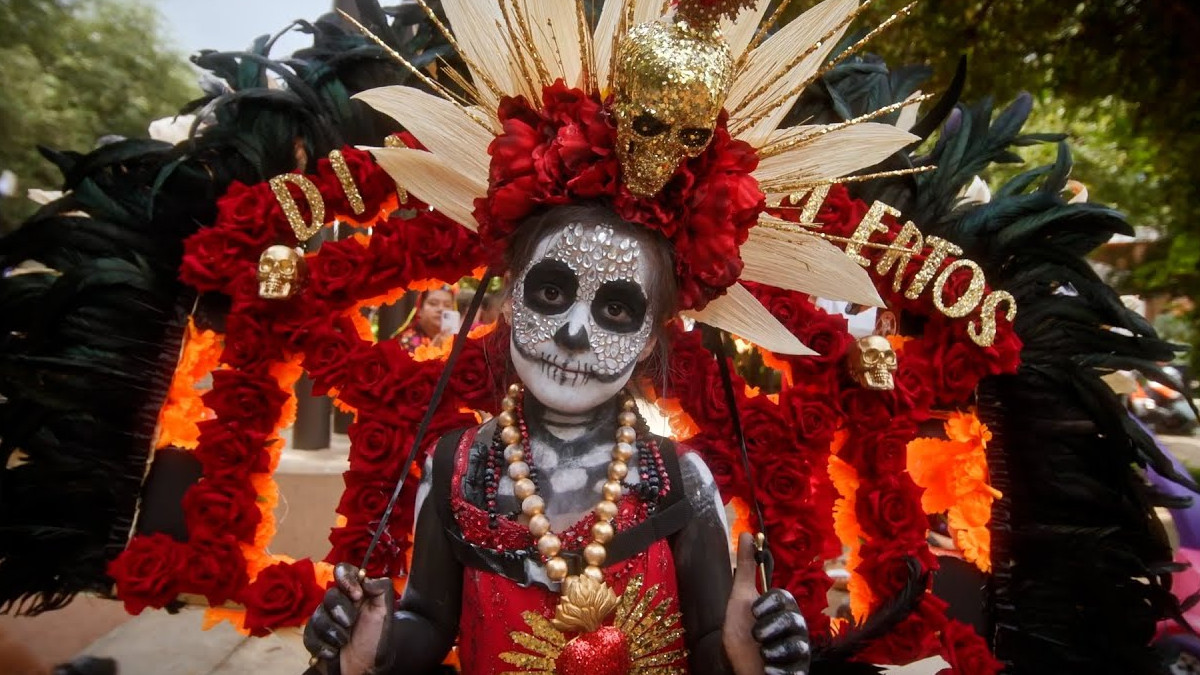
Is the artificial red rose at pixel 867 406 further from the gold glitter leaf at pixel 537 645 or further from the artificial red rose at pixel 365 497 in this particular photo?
the artificial red rose at pixel 365 497

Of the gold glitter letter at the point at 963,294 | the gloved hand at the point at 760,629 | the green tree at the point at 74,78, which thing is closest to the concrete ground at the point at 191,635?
the gold glitter letter at the point at 963,294

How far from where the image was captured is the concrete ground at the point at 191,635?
8.93 feet

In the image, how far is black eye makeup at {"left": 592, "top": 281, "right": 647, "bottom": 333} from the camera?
4.45 feet

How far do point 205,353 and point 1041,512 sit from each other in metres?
2.36

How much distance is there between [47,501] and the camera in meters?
1.84

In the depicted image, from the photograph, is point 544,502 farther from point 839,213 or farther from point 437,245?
point 839,213

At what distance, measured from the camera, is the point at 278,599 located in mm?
1762

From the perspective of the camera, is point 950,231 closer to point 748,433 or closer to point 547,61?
point 748,433

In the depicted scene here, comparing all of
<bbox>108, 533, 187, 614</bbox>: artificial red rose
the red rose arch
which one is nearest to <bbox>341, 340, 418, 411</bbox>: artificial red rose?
the red rose arch

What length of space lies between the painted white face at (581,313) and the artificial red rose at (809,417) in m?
0.67

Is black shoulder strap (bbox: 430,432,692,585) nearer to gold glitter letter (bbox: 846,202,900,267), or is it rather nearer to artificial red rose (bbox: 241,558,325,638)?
artificial red rose (bbox: 241,558,325,638)

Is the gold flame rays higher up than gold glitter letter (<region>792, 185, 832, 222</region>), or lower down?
lower down

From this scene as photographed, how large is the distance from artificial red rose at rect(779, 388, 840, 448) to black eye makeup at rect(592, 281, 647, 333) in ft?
2.21

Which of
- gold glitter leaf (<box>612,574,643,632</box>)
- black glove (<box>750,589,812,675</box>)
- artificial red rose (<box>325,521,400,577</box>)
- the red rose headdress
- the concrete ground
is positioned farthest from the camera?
the concrete ground
